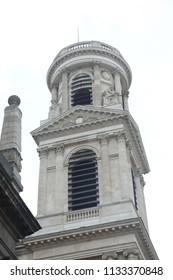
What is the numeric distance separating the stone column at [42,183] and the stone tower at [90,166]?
0.06 meters

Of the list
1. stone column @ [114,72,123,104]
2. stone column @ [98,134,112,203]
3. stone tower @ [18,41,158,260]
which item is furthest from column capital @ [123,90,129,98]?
stone column @ [98,134,112,203]

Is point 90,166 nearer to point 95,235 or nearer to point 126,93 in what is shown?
point 95,235

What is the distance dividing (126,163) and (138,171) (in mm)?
4456

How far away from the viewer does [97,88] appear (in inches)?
1784

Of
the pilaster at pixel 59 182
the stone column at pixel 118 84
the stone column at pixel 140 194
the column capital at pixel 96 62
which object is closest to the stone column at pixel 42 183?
the pilaster at pixel 59 182

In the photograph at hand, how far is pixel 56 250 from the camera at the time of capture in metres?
33.9

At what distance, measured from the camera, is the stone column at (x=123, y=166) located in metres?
36.6

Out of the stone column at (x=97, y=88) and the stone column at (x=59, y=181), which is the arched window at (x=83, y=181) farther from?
the stone column at (x=97, y=88)

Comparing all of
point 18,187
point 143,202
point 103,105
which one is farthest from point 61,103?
point 18,187

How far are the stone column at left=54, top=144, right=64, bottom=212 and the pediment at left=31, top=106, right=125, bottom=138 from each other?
5.46ft

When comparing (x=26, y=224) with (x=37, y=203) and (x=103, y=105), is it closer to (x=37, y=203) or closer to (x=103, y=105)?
(x=37, y=203)

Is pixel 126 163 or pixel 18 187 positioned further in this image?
pixel 126 163

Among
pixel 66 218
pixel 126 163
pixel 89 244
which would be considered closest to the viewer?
pixel 89 244

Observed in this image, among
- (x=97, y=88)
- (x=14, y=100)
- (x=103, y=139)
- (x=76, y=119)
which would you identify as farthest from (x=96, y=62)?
(x=14, y=100)
